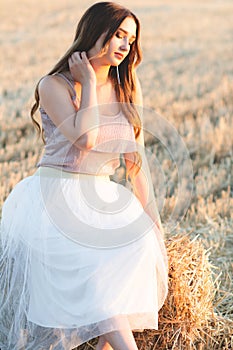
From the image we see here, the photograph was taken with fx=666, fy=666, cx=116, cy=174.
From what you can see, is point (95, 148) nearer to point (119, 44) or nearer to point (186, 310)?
point (119, 44)

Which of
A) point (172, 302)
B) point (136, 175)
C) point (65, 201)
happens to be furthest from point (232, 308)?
point (65, 201)

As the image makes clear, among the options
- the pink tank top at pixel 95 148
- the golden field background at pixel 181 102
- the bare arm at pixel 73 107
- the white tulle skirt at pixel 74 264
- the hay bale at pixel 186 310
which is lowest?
the golden field background at pixel 181 102

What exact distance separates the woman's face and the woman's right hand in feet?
0.21

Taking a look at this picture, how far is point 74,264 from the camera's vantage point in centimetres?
263

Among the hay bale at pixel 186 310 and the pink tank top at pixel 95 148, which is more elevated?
the pink tank top at pixel 95 148

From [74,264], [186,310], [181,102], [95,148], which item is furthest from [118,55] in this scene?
[181,102]

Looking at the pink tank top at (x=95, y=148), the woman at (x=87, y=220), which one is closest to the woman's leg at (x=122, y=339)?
the woman at (x=87, y=220)

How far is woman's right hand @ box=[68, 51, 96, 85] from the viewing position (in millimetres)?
2900

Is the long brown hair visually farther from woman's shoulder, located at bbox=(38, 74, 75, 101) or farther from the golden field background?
the golden field background

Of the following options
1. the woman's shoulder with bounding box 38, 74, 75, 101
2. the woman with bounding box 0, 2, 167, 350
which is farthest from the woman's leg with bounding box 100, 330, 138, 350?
the woman's shoulder with bounding box 38, 74, 75, 101

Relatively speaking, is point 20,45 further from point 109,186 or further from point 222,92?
point 109,186

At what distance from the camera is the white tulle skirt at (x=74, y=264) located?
2578mm

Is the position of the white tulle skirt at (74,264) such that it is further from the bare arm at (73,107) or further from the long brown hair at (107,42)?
the long brown hair at (107,42)

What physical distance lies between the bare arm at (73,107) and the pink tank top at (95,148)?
0.07 meters
